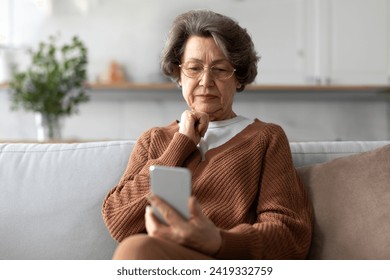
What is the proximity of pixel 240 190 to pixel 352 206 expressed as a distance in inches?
12.4

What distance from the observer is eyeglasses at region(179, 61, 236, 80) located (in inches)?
66.9

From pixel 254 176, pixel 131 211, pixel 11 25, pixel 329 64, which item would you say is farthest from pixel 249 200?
pixel 11 25

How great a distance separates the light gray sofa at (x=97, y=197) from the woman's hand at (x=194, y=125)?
1.07 ft

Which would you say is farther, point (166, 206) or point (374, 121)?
point (374, 121)

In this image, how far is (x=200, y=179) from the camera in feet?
5.24

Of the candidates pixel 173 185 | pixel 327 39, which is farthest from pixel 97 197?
pixel 327 39

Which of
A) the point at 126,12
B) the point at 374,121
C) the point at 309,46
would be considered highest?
the point at 126,12

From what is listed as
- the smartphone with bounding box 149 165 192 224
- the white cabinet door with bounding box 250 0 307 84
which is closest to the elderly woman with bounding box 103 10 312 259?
the smartphone with bounding box 149 165 192 224

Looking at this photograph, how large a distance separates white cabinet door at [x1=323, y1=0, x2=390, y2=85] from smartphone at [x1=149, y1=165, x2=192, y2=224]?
384 centimetres

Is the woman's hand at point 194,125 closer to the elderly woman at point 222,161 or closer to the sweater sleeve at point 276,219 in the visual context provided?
the elderly woman at point 222,161

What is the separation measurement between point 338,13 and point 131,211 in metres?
3.71

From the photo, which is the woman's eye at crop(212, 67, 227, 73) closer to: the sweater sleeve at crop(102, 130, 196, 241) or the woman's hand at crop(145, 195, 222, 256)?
the sweater sleeve at crop(102, 130, 196, 241)

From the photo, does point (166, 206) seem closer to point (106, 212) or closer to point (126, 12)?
point (106, 212)
